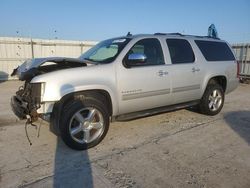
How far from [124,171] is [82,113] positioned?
129 cm

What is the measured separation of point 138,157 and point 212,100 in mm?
3279

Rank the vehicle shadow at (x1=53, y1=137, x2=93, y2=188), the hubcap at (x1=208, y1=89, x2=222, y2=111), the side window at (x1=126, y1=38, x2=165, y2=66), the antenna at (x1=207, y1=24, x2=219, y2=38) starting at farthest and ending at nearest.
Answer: the antenna at (x1=207, y1=24, x2=219, y2=38) < the hubcap at (x1=208, y1=89, x2=222, y2=111) < the side window at (x1=126, y1=38, x2=165, y2=66) < the vehicle shadow at (x1=53, y1=137, x2=93, y2=188)

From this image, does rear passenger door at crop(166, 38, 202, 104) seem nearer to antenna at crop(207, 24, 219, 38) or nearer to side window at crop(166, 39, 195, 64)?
side window at crop(166, 39, 195, 64)

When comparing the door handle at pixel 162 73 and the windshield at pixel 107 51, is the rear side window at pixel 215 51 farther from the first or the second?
the windshield at pixel 107 51

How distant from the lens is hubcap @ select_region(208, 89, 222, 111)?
646 cm

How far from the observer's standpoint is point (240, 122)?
603cm

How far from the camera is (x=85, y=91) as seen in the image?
4.34 m

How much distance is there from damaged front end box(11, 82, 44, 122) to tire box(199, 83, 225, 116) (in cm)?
397

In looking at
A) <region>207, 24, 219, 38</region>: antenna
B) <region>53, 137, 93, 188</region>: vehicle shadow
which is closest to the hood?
<region>53, 137, 93, 188</region>: vehicle shadow

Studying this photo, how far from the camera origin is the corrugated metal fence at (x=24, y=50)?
13984mm

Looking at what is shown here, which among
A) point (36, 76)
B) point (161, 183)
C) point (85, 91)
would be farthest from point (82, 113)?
point (161, 183)

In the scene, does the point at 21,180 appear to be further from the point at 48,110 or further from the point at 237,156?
the point at 237,156

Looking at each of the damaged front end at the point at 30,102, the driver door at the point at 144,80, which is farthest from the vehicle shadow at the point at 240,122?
the damaged front end at the point at 30,102

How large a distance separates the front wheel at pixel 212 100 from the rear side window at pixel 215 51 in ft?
2.31
